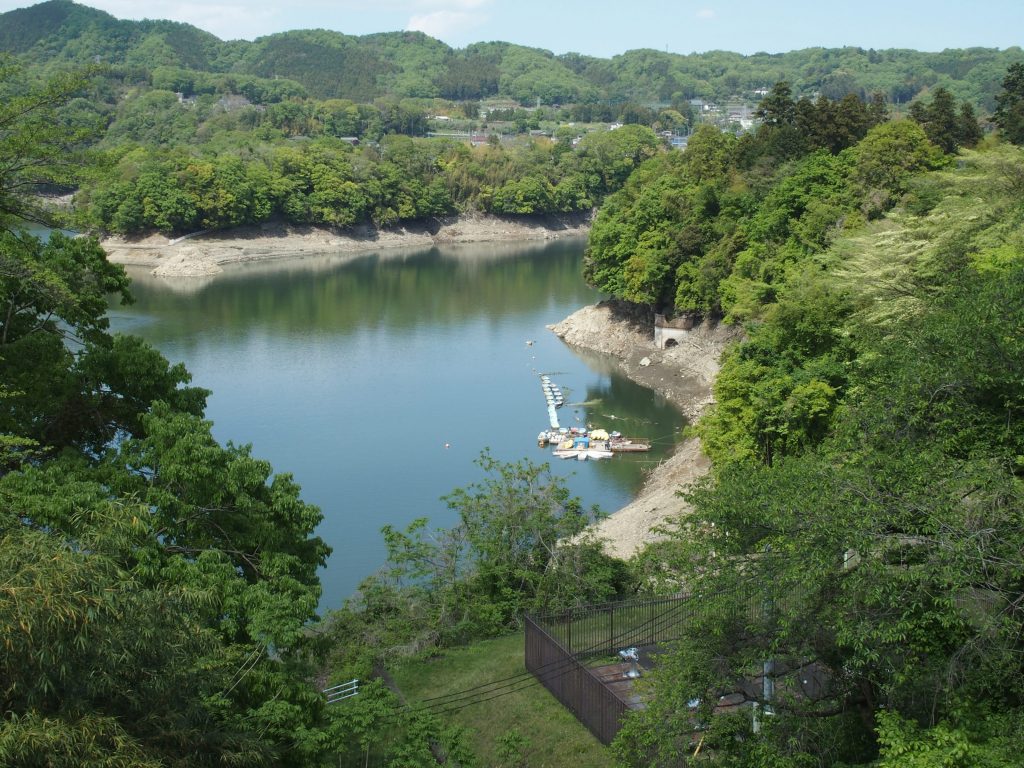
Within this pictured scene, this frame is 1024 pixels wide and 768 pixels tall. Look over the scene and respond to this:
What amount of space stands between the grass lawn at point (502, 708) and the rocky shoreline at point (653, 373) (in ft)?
21.4

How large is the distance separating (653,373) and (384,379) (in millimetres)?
10476

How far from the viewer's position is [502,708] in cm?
1355

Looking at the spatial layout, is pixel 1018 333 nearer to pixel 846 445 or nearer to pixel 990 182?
pixel 846 445

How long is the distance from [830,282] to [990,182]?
5261 millimetres

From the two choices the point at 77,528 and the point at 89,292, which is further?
the point at 89,292

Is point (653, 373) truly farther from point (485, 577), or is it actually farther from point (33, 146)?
point (33, 146)

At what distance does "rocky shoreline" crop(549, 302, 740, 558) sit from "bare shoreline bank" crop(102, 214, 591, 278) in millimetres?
26248

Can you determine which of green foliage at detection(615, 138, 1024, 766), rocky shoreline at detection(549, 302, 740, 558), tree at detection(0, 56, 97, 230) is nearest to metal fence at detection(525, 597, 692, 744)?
green foliage at detection(615, 138, 1024, 766)

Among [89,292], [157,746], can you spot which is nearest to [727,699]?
[157,746]

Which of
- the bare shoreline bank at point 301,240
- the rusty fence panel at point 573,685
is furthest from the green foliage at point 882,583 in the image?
the bare shoreline bank at point 301,240

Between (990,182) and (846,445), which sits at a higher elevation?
(990,182)

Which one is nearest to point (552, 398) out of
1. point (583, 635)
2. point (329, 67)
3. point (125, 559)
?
point (583, 635)

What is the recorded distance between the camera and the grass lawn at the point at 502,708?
1230 centimetres

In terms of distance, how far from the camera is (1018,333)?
11.1m
